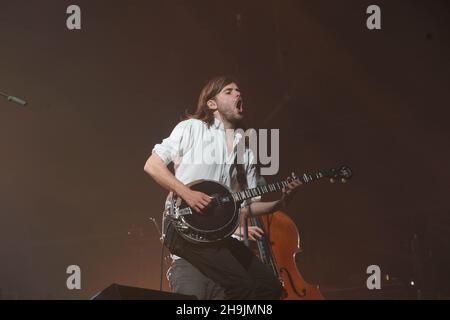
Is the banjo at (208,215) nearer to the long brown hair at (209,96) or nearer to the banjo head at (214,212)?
the banjo head at (214,212)

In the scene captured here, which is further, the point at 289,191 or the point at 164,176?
the point at 289,191

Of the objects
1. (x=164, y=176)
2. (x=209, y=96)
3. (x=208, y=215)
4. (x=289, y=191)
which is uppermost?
(x=209, y=96)

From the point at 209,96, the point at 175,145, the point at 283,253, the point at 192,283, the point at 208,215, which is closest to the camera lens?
the point at 192,283

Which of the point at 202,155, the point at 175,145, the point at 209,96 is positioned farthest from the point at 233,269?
the point at 209,96

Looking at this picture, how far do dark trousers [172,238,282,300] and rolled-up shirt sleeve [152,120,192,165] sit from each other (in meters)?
0.60

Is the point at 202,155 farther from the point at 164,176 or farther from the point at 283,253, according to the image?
the point at 283,253

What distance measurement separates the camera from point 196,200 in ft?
12.0

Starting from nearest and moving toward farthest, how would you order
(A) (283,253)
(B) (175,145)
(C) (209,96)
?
(B) (175,145) < (A) (283,253) < (C) (209,96)

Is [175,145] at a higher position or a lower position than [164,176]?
higher

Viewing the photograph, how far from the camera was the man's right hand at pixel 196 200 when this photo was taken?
3.65 meters

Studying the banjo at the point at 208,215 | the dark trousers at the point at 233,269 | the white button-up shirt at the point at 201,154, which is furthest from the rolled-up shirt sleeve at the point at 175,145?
the dark trousers at the point at 233,269

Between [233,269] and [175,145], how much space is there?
920 millimetres

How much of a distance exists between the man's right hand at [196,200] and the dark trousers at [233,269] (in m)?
0.23

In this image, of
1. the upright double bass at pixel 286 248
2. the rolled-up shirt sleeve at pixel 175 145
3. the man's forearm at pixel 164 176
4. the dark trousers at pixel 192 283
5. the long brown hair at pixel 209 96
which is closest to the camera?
the dark trousers at pixel 192 283
